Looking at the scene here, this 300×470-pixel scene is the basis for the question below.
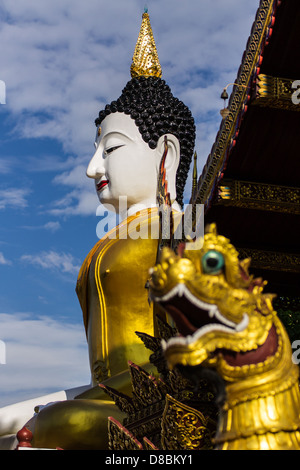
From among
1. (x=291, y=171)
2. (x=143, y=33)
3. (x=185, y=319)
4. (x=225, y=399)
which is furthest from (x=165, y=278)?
(x=143, y=33)

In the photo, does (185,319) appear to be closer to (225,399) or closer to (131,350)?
(225,399)

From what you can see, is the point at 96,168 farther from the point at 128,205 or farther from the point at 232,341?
the point at 232,341

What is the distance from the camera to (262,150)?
4117 millimetres

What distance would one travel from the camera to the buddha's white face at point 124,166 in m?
5.92

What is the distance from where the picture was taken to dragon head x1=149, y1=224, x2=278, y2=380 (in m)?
2.19

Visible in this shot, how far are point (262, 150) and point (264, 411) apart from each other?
220 centimetres

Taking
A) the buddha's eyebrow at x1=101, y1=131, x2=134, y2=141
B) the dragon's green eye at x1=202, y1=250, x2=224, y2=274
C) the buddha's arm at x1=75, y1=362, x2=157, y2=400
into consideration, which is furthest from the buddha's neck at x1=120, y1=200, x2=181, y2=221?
the dragon's green eye at x1=202, y1=250, x2=224, y2=274

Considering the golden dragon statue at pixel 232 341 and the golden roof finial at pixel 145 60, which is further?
the golden roof finial at pixel 145 60

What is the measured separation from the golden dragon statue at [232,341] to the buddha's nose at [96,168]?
3.74 m

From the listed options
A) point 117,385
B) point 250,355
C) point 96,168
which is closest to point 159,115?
point 96,168

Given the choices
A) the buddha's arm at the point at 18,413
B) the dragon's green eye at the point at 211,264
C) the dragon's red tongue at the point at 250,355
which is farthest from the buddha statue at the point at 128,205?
the dragon's green eye at the point at 211,264

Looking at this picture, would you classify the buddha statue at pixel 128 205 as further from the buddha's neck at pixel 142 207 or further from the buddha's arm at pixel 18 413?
the buddha's arm at pixel 18 413

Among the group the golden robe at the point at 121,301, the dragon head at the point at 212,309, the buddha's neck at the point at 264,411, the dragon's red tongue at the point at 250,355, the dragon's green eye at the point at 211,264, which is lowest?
the buddha's neck at the point at 264,411

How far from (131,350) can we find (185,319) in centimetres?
316
